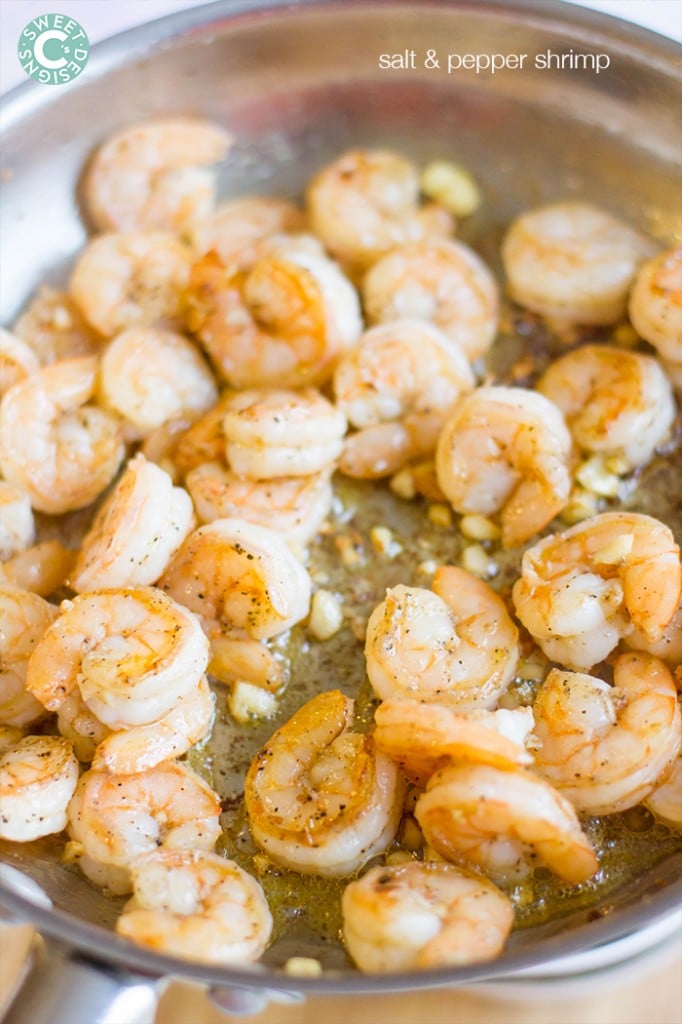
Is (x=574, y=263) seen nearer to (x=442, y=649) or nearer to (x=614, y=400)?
(x=614, y=400)

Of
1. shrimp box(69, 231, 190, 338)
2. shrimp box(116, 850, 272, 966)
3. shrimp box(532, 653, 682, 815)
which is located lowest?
shrimp box(532, 653, 682, 815)

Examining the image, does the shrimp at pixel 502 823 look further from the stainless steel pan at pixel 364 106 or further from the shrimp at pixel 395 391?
the stainless steel pan at pixel 364 106

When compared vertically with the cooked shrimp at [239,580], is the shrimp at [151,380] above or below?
above

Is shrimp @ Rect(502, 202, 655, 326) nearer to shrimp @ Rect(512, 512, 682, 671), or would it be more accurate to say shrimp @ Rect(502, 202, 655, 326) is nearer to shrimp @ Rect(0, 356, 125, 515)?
shrimp @ Rect(512, 512, 682, 671)

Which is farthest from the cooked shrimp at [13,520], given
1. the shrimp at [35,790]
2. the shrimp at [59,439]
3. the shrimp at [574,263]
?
the shrimp at [574,263]

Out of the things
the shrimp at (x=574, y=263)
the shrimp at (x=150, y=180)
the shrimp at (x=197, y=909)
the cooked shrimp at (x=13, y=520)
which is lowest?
the shrimp at (x=197, y=909)

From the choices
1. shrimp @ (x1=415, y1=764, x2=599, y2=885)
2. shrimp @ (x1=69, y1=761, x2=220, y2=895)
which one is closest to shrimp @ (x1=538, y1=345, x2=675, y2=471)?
shrimp @ (x1=415, y1=764, x2=599, y2=885)
